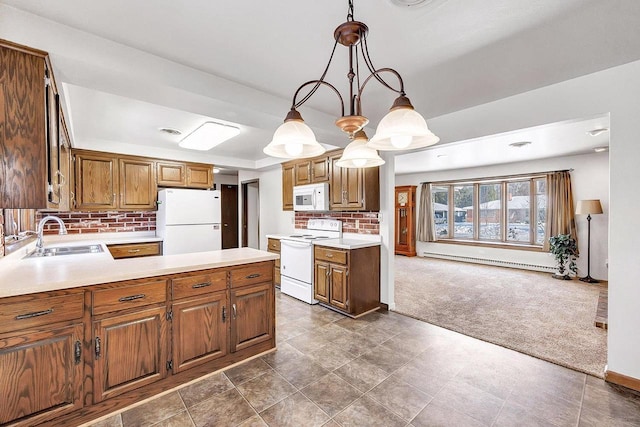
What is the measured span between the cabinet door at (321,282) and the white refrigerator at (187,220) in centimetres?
185

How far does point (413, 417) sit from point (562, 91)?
2.65 m

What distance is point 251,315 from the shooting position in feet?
7.84

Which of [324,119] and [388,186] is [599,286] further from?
[324,119]

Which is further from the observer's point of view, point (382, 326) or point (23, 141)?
point (382, 326)

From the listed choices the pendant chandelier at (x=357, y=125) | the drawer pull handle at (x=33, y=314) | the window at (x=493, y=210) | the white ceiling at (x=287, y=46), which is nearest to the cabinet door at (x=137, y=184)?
the white ceiling at (x=287, y=46)

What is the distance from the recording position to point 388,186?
11.9 ft

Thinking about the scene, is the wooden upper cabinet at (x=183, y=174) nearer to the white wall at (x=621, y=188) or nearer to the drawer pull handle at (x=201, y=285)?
the drawer pull handle at (x=201, y=285)

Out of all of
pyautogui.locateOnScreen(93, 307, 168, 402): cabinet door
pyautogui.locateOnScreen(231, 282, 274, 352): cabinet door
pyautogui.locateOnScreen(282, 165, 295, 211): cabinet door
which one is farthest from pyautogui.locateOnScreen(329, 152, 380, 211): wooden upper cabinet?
pyautogui.locateOnScreen(93, 307, 168, 402): cabinet door

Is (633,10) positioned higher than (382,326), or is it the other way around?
(633,10)

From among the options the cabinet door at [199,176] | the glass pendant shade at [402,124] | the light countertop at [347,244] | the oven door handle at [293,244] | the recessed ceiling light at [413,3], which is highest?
the recessed ceiling light at [413,3]

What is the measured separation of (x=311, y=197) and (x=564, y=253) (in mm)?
4657

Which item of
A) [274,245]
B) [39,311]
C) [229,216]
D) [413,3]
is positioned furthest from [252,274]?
[229,216]

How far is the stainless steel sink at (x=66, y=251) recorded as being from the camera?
2586mm

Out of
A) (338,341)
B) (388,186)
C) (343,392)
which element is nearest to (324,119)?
(388,186)
